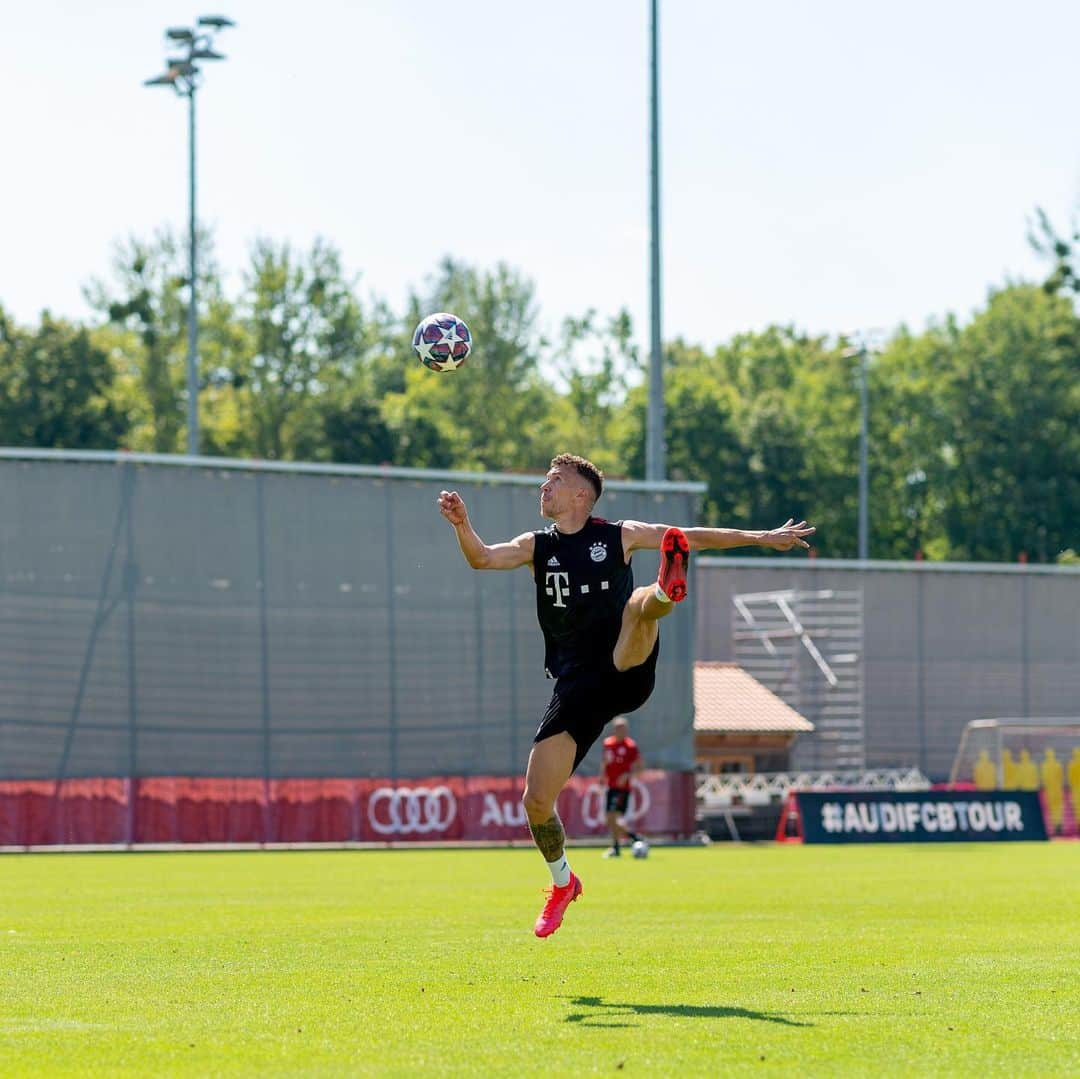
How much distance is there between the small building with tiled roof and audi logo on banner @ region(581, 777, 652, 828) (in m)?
12.0

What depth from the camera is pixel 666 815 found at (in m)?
36.6

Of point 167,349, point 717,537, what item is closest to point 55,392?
point 167,349

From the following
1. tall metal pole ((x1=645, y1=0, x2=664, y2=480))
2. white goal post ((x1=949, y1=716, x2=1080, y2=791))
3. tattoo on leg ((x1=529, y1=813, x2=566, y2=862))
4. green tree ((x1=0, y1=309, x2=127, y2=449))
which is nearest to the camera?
tattoo on leg ((x1=529, y1=813, x2=566, y2=862))

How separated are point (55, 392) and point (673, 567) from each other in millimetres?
68333

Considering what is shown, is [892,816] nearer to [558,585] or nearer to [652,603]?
[558,585]

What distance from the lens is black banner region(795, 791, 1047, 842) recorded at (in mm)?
35281

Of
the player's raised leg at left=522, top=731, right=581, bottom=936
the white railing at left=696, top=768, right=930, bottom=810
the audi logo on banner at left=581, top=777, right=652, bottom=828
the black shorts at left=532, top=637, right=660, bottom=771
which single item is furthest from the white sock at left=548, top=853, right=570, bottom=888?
the white railing at left=696, top=768, right=930, bottom=810

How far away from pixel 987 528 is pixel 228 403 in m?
32.5

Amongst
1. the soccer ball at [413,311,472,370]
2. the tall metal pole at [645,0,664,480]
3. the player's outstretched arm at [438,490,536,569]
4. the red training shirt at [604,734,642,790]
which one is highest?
the tall metal pole at [645,0,664,480]

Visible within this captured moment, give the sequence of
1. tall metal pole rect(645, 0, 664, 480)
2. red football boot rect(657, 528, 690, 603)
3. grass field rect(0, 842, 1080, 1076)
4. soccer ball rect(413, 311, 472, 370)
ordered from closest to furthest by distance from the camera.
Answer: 1. grass field rect(0, 842, 1080, 1076)
2. red football boot rect(657, 528, 690, 603)
3. soccer ball rect(413, 311, 472, 370)
4. tall metal pole rect(645, 0, 664, 480)

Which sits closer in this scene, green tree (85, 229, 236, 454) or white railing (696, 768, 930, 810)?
white railing (696, 768, 930, 810)

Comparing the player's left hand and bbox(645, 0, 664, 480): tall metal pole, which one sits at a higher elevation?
bbox(645, 0, 664, 480): tall metal pole

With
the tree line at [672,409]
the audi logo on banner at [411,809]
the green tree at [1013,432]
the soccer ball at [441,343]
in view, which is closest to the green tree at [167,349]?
the tree line at [672,409]

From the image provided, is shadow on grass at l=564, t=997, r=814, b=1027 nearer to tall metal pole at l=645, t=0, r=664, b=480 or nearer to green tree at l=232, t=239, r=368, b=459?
tall metal pole at l=645, t=0, r=664, b=480
